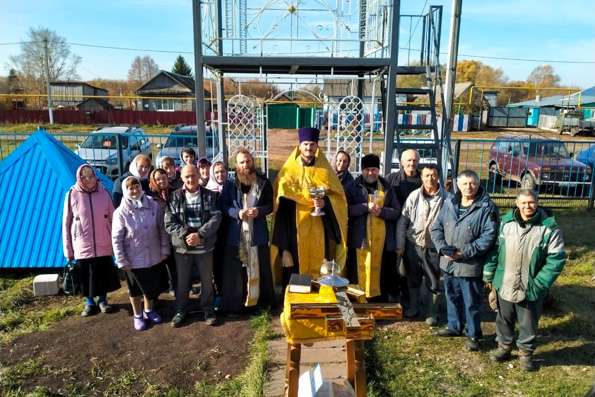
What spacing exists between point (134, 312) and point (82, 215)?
109 centimetres

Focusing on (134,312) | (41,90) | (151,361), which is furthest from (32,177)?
(41,90)

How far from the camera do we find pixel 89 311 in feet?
16.0

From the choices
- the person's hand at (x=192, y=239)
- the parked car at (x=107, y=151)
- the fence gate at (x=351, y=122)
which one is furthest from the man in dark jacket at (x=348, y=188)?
the parked car at (x=107, y=151)

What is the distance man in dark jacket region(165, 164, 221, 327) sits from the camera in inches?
172

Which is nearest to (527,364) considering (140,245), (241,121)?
(140,245)

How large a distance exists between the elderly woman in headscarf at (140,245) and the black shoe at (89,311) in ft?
1.89

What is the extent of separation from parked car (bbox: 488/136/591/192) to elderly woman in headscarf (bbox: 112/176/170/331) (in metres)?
8.20

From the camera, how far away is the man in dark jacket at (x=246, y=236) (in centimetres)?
449

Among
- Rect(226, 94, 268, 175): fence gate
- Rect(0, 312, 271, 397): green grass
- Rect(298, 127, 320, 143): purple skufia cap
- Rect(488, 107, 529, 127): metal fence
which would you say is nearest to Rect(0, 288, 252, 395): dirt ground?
Rect(0, 312, 271, 397): green grass

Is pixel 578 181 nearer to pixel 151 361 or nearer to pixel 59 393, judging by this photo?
pixel 151 361

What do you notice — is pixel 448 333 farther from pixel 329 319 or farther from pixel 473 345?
pixel 329 319

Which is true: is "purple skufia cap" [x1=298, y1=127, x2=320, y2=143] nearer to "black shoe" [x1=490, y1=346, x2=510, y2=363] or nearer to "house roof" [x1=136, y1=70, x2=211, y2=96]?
"black shoe" [x1=490, y1=346, x2=510, y2=363]

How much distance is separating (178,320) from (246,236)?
1.08 meters

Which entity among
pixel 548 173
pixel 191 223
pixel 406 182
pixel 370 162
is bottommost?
pixel 548 173
